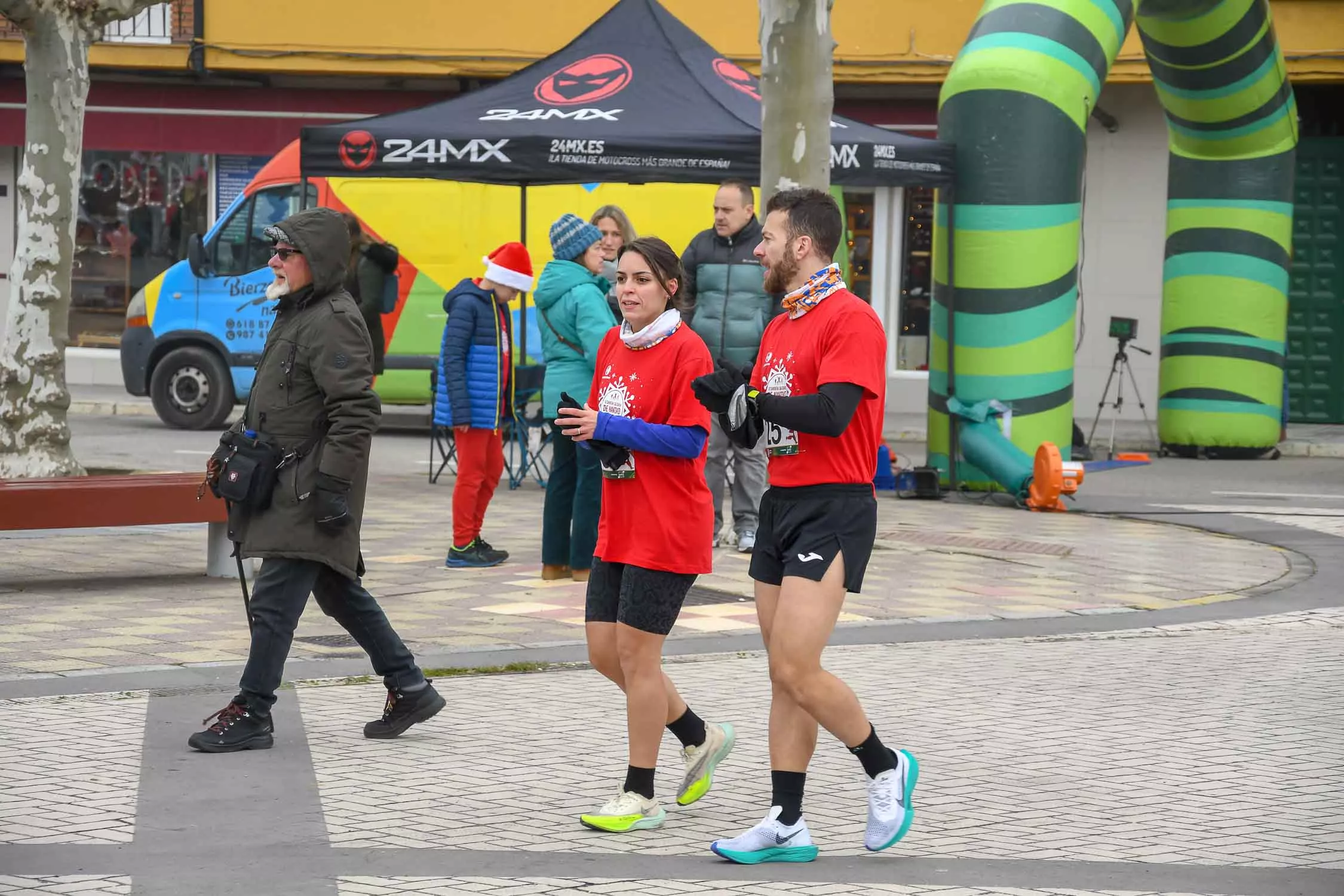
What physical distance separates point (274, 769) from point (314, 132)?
752 centimetres

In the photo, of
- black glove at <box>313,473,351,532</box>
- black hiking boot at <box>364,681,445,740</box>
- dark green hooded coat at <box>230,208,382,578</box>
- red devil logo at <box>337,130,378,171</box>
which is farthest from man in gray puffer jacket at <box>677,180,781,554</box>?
black glove at <box>313,473,351,532</box>

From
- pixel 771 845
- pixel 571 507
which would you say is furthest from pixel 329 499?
pixel 571 507

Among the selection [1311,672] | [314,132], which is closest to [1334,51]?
[314,132]

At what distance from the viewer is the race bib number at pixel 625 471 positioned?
5445mm

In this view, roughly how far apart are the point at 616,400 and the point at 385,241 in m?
12.2

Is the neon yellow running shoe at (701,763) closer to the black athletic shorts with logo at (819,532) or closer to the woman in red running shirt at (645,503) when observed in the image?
the woman in red running shirt at (645,503)

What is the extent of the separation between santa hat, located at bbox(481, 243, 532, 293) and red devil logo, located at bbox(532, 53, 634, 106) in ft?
10.6

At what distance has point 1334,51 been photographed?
20469mm

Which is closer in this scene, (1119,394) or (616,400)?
(616,400)

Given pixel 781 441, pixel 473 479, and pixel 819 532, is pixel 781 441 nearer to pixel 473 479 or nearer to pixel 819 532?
pixel 819 532

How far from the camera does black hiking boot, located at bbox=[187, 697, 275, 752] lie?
6160mm

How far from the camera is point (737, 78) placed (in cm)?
1376

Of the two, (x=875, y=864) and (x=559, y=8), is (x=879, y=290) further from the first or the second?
(x=875, y=864)

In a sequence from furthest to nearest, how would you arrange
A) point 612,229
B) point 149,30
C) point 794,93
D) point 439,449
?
1. point 149,30
2. point 439,449
3. point 794,93
4. point 612,229
